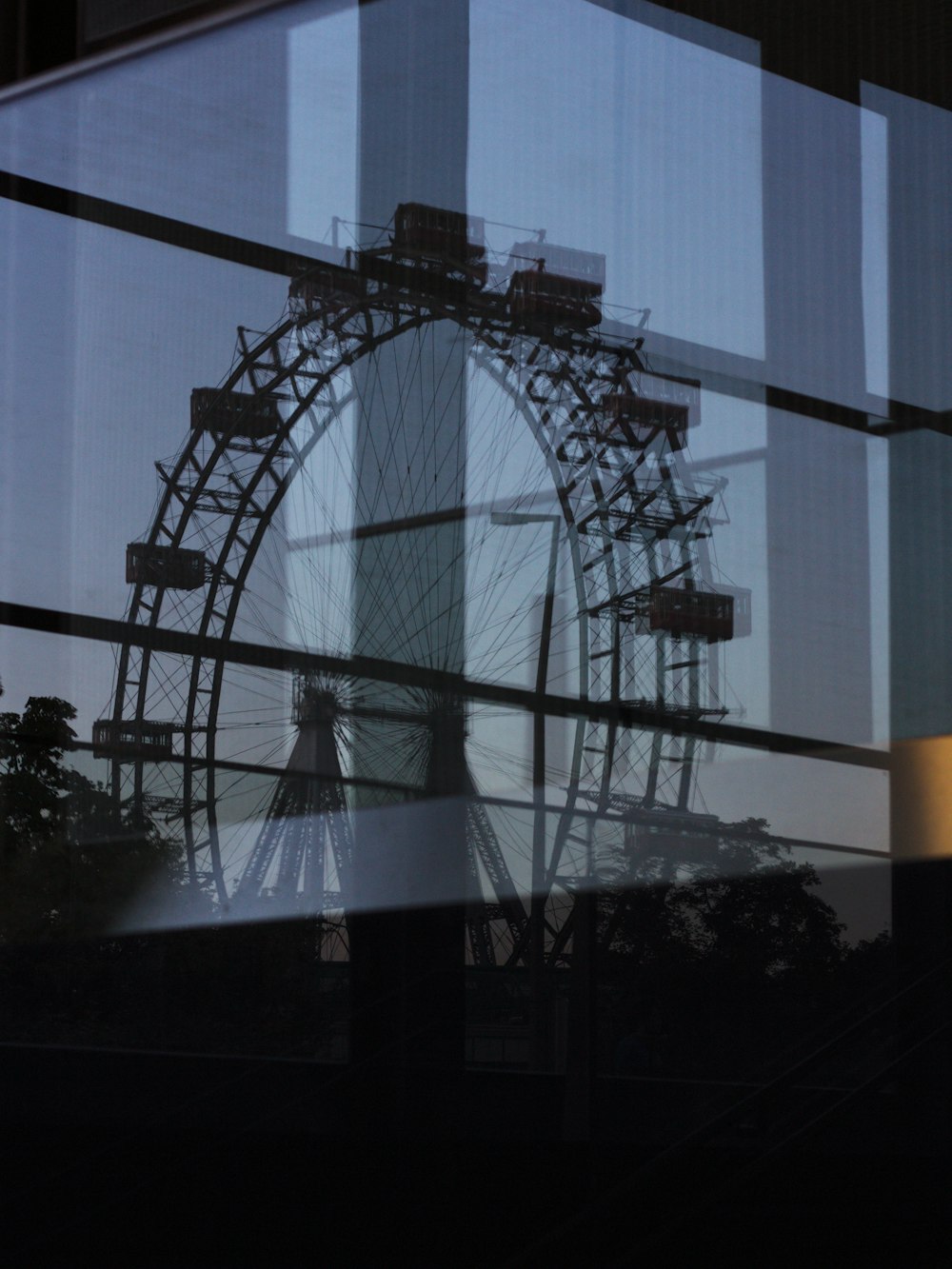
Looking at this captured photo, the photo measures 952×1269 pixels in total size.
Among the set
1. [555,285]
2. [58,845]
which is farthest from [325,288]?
[58,845]

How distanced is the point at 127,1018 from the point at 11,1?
1588 millimetres

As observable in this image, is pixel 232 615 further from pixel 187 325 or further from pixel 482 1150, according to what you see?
pixel 482 1150

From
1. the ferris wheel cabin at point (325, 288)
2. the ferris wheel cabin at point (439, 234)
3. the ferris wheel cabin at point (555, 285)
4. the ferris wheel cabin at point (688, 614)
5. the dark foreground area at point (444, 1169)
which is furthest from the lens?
the ferris wheel cabin at point (325, 288)

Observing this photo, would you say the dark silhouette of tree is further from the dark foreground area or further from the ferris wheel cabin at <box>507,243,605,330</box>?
the ferris wheel cabin at <box>507,243,605,330</box>

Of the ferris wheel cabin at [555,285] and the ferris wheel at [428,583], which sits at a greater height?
the ferris wheel cabin at [555,285]

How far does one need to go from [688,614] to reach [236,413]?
769 millimetres

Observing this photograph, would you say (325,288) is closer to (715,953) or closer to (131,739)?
(131,739)

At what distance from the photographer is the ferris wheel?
1.22 meters

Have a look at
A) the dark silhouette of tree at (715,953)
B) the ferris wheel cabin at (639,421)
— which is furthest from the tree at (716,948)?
the ferris wheel cabin at (639,421)

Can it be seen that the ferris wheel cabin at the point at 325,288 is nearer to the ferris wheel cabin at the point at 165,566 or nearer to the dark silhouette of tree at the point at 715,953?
the ferris wheel cabin at the point at 165,566

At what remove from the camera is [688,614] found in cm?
117

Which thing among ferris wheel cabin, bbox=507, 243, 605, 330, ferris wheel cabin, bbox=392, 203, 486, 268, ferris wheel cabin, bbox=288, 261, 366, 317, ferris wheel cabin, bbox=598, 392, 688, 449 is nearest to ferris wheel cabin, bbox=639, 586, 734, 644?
ferris wheel cabin, bbox=598, 392, 688, 449

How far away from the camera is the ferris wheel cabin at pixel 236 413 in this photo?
5.31ft

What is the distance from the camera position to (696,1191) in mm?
1041
